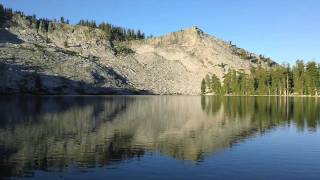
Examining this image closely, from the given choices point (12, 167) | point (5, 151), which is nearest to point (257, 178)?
point (12, 167)

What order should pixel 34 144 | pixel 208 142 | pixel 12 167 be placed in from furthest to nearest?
pixel 208 142 < pixel 34 144 < pixel 12 167

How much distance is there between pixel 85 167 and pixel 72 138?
59.2 feet

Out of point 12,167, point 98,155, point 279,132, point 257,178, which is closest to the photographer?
point 257,178

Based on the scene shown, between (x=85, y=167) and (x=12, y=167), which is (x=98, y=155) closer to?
(x=85, y=167)

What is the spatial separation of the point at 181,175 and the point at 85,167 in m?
8.06

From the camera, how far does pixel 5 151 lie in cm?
3997

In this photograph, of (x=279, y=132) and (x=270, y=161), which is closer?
(x=270, y=161)

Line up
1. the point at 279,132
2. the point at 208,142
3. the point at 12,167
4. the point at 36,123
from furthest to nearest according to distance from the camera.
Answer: the point at 36,123
the point at 279,132
the point at 208,142
the point at 12,167

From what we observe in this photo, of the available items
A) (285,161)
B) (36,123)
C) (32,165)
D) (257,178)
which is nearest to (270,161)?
(285,161)

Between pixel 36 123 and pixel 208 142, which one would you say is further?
pixel 36 123

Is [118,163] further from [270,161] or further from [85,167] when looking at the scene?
[270,161]

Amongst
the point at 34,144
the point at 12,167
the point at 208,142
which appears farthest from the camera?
the point at 208,142

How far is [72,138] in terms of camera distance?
51188 mm

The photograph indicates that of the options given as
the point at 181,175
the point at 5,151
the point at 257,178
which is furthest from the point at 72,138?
the point at 257,178
